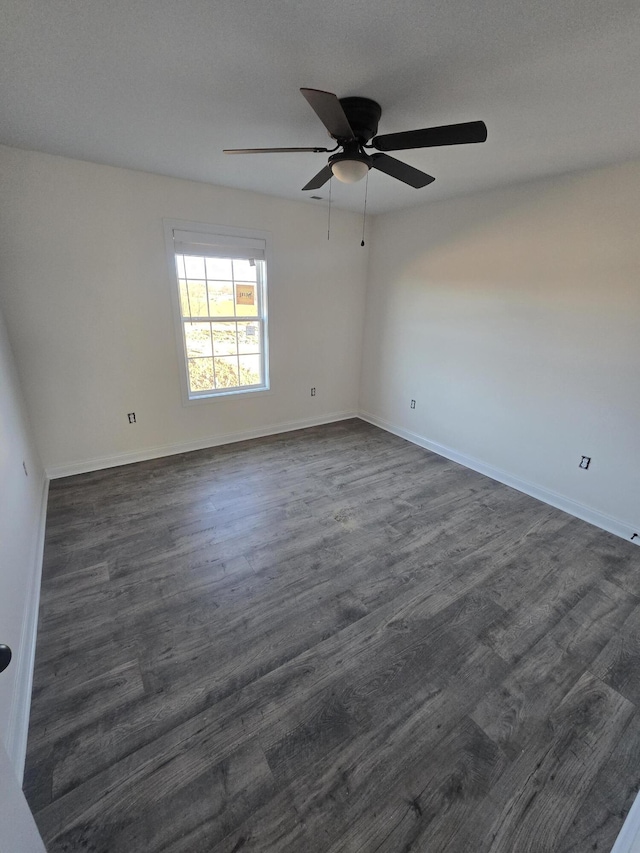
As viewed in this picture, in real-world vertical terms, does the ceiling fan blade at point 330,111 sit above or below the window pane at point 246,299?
above

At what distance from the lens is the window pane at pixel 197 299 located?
3.51 metres

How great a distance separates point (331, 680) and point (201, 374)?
3.09m

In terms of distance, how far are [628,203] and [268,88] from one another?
241 centimetres

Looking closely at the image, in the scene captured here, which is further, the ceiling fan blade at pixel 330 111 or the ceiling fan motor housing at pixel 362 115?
the ceiling fan motor housing at pixel 362 115

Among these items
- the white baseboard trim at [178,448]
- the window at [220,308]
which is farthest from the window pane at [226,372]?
the white baseboard trim at [178,448]

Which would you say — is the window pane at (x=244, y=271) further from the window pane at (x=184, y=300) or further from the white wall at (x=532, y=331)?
the white wall at (x=532, y=331)

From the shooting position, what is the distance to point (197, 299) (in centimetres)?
356

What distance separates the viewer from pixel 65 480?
3203mm

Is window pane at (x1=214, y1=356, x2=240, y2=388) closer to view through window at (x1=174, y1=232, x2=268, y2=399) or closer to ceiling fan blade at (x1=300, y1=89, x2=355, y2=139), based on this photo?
view through window at (x1=174, y1=232, x2=268, y2=399)

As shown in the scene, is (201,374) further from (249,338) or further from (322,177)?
(322,177)

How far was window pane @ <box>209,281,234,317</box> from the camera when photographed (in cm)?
363

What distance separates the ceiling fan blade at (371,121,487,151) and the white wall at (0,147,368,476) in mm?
2196

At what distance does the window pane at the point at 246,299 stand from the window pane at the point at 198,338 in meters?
0.40

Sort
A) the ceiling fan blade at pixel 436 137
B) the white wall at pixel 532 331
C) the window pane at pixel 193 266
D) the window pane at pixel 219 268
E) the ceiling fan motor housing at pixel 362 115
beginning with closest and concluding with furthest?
the ceiling fan blade at pixel 436 137
the ceiling fan motor housing at pixel 362 115
the white wall at pixel 532 331
the window pane at pixel 193 266
the window pane at pixel 219 268
